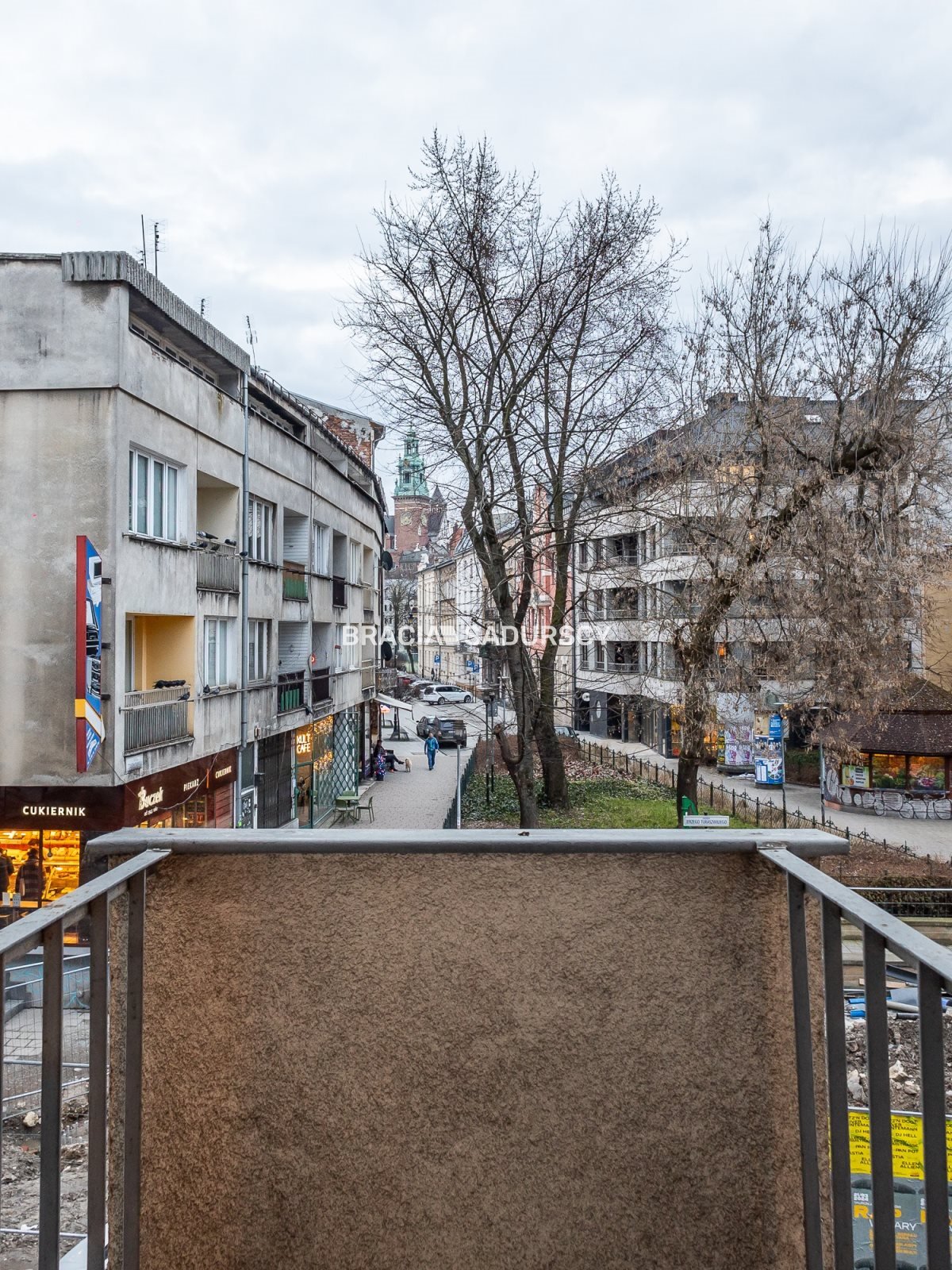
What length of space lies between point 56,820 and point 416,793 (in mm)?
15845

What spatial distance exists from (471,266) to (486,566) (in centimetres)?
562

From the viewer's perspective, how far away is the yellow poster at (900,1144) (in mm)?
4371

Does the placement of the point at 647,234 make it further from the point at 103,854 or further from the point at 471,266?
the point at 103,854

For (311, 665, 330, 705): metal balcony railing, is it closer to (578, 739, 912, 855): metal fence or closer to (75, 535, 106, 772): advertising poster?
(578, 739, 912, 855): metal fence

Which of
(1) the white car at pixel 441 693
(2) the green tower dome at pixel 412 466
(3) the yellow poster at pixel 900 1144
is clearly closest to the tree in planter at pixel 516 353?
(2) the green tower dome at pixel 412 466

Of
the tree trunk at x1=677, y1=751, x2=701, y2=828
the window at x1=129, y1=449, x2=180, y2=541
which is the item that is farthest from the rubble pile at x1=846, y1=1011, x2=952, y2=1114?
the window at x1=129, y1=449, x2=180, y2=541

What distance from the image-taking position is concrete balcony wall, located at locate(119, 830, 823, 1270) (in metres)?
2.44

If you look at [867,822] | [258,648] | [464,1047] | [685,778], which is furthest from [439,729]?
[464,1047]

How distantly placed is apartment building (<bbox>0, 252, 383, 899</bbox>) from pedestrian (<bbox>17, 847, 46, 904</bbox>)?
24cm

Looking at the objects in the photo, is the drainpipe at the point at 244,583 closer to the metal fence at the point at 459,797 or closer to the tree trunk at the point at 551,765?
the metal fence at the point at 459,797

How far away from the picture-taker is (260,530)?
19.6 metres

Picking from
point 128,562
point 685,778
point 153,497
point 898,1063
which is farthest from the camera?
point 685,778

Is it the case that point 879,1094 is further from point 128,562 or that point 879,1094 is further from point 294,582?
point 294,582

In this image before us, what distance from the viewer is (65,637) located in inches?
500
